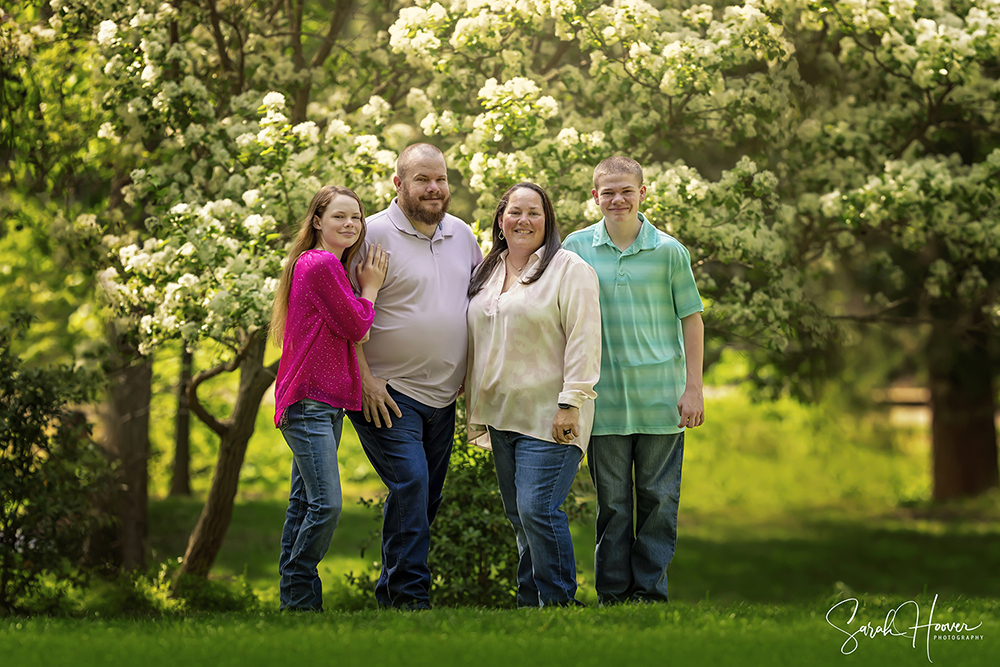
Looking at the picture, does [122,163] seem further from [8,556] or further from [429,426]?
[429,426]

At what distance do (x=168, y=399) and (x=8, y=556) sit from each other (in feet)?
26.7

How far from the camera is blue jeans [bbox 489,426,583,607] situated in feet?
15.5

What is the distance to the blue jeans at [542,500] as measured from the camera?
4.73 meters

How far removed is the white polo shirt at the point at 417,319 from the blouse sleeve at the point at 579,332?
617 mm

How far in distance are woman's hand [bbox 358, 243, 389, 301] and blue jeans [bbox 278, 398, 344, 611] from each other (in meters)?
0.61

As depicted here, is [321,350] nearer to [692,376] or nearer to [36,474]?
[692,376]

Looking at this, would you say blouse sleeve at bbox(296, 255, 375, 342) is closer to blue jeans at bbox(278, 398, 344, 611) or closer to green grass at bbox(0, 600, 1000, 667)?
blue jeans at bbox(278, 398, 344, 611)

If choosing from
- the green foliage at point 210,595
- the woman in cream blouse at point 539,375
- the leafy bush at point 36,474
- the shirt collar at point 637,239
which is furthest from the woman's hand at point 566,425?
the leafy bush at point 36,474

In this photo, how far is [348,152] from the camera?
7012 millimetres

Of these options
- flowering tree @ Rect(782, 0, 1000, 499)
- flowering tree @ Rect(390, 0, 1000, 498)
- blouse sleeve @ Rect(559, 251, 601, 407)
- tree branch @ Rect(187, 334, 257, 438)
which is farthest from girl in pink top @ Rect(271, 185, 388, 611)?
flowering tree @ Rect(782, 0, 1000, 499)

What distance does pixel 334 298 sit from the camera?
466 centimetres

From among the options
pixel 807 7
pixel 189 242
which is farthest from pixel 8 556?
pixel 807 7

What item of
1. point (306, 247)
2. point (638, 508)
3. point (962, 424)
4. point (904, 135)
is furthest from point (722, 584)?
point (306, 247)

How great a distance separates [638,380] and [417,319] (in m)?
1.15
